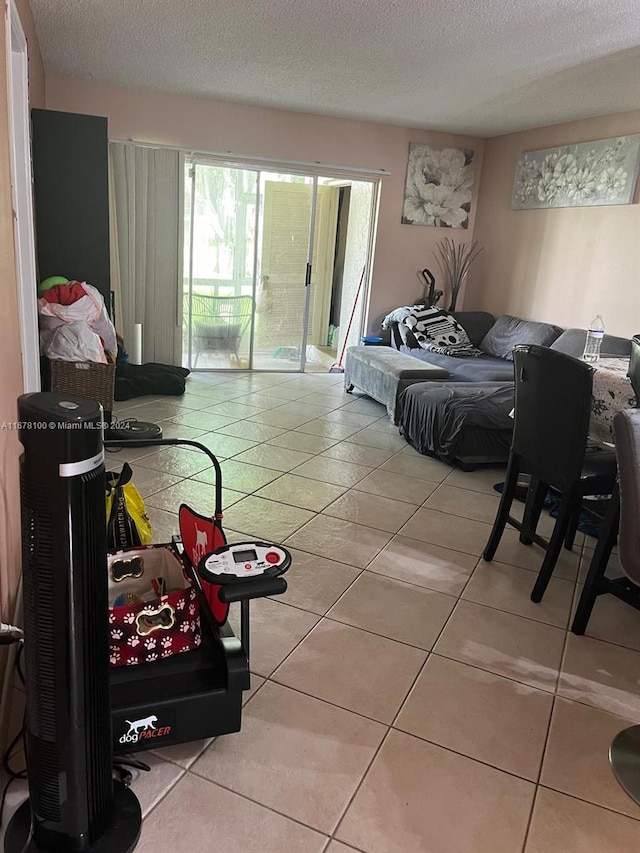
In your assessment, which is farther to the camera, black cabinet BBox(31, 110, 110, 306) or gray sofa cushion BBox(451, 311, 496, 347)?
gray sofa cushion BBox(451, 311, 496, 347)

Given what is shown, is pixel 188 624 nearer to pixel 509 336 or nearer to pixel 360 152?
pixel 509 336

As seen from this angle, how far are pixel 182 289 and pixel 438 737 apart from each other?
16.0ft

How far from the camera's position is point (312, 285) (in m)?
6.41

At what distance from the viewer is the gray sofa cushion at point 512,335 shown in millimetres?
5281

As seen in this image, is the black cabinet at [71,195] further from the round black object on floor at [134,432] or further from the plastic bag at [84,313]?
the round black object on floor at [134,432]

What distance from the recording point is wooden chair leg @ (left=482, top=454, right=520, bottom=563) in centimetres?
254

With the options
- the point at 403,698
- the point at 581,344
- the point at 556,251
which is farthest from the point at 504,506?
the point at 556,251

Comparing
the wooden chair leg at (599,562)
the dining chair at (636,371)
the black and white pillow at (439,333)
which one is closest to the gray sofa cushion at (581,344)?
the black and white pillow at (439,333)

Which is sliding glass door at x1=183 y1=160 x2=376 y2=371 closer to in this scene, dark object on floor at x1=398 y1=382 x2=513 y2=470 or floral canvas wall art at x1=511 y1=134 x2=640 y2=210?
floral canvas wall art at x1=511 y1=134 x2=640 y2=210

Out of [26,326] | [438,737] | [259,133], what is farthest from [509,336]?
[438,737]

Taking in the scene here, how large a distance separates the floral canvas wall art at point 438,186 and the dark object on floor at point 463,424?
292 centimetres

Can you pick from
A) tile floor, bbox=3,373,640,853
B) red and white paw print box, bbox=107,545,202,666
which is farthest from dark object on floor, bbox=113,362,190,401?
red and white paw print box, bbox=107,545,202,666

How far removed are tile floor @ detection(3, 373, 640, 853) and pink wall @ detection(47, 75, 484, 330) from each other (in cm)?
351

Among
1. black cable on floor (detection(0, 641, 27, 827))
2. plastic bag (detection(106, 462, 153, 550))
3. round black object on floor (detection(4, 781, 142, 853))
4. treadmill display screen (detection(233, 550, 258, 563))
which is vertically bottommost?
black cable on floor (detection(0, 641, 27, 827))
